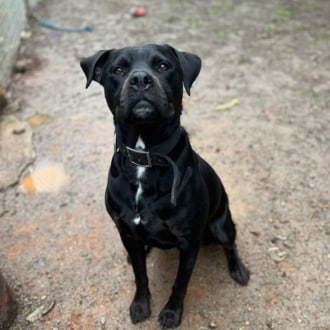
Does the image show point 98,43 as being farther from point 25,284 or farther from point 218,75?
point 25,284

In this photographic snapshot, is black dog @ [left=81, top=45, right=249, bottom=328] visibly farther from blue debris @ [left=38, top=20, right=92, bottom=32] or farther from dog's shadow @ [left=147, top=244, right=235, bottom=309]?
blue debris @ [left=38, top=20, right=92, bottom=32]

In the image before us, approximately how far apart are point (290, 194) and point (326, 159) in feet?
1.94

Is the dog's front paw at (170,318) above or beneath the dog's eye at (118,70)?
beneath

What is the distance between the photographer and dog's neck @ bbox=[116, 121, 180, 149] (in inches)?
99.2

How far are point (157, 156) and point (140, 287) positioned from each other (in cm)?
95

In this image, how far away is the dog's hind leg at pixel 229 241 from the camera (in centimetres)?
315

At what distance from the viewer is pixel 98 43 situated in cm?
666

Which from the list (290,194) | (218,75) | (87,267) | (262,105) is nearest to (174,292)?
(87,267)

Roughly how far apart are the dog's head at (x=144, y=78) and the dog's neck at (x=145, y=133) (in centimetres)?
7

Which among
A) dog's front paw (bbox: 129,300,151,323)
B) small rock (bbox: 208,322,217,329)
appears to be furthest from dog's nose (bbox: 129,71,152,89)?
small rock (bbox: 208,322,217,329)

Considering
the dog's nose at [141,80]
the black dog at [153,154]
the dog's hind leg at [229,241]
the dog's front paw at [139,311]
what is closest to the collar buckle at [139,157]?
the black dog at [153,154]

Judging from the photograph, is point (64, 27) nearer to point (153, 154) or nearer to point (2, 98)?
point (2, 98)

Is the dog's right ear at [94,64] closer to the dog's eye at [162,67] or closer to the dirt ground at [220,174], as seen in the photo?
the dog's eye at [162,67]

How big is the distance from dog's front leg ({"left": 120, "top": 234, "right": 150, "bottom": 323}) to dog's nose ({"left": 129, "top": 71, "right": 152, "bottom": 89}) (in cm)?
98
